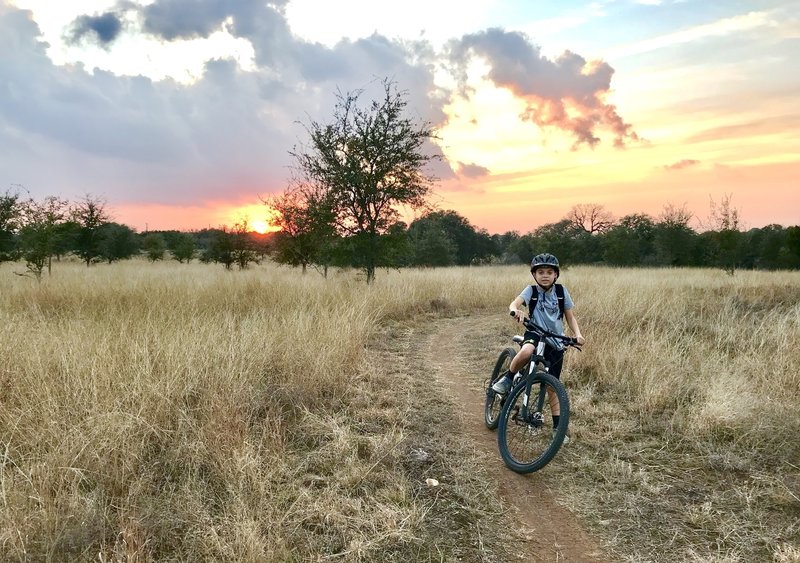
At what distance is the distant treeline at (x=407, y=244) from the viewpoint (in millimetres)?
16266

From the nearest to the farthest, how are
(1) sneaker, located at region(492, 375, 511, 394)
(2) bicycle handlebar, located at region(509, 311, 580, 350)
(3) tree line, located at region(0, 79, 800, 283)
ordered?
(2) bicycle handlebar, located at region(509, 311, 580, 350)
(1) sneaker, located at region(492, 375, 511, 394)
(3) tree line, located at region(0, 79, 800, 283)

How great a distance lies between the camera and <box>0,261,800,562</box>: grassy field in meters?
2.99

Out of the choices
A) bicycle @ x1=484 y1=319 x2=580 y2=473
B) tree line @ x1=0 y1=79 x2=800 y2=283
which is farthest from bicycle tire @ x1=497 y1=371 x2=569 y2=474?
tree line @ x1=0 y1=79 x2=800 y2=283

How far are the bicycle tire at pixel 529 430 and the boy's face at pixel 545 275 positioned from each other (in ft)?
3.56

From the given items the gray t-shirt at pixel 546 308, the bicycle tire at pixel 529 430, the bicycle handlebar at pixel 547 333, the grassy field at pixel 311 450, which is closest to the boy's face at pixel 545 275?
the gray t-shirt at pixel 546 308

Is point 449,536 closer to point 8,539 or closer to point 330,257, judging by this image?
point 8,539

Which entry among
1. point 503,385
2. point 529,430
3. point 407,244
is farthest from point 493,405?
point 407,244

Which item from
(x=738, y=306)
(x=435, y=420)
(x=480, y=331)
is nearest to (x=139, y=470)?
(x=435, y=420)

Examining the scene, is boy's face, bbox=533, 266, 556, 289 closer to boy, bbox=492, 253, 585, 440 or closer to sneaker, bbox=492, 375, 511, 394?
boy, bbox=492, 253, 585, 440

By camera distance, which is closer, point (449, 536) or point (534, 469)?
point (449, 536)

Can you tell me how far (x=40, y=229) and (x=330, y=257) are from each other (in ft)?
35.3

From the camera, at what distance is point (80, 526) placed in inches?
112

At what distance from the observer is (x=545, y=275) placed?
16.0ft

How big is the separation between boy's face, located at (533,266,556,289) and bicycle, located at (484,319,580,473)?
0.55m
